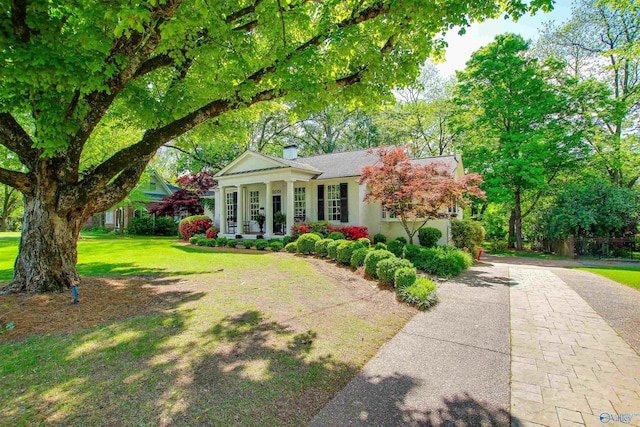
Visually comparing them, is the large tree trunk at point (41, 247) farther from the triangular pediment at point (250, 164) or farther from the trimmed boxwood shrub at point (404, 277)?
the triangular pediment at point (250, 164)

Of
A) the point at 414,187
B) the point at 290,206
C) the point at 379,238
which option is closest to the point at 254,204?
the point at 290,206

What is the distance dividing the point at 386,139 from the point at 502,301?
25562 mm

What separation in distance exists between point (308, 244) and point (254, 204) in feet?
26.8

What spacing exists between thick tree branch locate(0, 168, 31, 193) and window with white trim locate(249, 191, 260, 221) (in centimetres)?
1346

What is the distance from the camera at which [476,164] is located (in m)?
19.8

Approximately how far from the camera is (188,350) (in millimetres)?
3904

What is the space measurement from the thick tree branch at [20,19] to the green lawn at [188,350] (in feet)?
14.4

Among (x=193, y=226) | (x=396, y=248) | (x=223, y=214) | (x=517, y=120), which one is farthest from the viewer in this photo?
(x=193, y=226)

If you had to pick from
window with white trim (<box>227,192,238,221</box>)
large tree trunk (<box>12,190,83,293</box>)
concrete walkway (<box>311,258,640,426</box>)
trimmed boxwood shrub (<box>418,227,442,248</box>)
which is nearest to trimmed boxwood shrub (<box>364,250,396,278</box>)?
concrete walkway (<box>311,258,640,426</box>)

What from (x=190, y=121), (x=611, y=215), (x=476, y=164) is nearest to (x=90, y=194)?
(x=190, y=121)

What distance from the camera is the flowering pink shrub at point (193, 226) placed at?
65.6 feet

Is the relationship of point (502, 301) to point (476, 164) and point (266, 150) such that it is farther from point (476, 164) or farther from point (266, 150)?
point (266, 150)

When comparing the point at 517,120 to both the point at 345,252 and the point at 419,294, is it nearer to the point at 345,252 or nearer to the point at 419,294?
the point at 345,252

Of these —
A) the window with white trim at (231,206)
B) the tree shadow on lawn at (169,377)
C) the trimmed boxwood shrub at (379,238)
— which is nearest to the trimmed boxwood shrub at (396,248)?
the trimmed boxwood shrub at (379,238)
